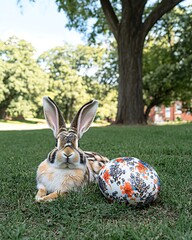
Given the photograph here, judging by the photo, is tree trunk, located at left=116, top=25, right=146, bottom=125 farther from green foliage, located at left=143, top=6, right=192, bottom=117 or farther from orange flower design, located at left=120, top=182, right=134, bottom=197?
orange flower design, located at left=120, top=182, right=134, bottom=197

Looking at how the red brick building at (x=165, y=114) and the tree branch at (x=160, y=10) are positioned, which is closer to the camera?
the tree branch at (x=160, y=10)

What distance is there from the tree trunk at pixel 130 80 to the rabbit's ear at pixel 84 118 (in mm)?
10241

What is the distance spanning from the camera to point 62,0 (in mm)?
14617

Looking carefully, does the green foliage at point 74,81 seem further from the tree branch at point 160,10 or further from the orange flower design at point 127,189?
the orange flower design at point 127,189

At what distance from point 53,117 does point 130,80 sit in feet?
35.3

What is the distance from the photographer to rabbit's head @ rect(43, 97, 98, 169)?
2.71 m

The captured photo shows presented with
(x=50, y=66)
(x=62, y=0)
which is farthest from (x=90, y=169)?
(x=50, y=66)

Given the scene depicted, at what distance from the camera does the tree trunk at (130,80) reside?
523 inches

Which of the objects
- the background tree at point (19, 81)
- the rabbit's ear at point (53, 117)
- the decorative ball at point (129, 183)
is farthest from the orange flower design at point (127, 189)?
the background tree at point (19, 81)

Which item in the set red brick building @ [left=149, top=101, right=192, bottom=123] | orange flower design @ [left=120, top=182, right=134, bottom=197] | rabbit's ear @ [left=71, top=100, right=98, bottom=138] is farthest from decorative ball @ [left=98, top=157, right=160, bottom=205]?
red brick building @ [left=149, top=101, right=192, bottom=123]

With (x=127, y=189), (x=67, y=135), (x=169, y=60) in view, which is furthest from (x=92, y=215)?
(x=169, y=60)

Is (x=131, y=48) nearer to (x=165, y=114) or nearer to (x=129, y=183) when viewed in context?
(x=129, y=183)

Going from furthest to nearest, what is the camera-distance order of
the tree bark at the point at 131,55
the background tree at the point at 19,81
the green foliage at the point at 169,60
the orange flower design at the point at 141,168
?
the background tree at the point at 19,81
the green foliage at the point at 169,60
the tree bark at the point at 131,55
the orange flower design at the point at 141,168

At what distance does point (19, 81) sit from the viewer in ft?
128
